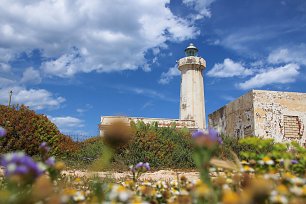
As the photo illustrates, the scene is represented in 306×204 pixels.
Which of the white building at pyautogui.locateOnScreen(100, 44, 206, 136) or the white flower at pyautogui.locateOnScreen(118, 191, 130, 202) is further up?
the white building at pyautogui.locateOnScreen(100, 44, 206, 136)

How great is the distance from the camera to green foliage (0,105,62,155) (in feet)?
43.0

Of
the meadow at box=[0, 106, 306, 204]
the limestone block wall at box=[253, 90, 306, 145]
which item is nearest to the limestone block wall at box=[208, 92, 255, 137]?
the limestone block wall at box=[253, 90, 306, 145]

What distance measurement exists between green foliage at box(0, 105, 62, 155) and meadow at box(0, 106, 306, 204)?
38 millimetres

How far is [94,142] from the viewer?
57.0ft

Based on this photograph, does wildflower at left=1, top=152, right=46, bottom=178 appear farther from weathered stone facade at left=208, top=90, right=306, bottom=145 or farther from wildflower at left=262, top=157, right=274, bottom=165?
weathered stone facade at left=208, top=90, right=306, bottom=145

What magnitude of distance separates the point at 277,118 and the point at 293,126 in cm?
125

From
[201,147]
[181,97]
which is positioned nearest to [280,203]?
[201,147]

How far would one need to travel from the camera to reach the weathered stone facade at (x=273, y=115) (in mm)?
20016

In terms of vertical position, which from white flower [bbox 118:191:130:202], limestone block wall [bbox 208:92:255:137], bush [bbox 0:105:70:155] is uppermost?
limestone block wall [bbox 208:92:255:137]

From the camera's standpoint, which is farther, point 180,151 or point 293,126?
point 293,126

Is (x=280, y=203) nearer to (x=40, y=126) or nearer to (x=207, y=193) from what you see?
(x=207, y=193)

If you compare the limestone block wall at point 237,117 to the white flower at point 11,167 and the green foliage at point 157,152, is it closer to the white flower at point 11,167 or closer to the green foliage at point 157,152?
the green foliage at point 157,152

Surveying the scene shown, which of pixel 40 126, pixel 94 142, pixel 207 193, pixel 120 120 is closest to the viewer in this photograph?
pixel 207 193

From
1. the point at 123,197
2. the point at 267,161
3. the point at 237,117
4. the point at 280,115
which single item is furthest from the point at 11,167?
the point at 237,117
